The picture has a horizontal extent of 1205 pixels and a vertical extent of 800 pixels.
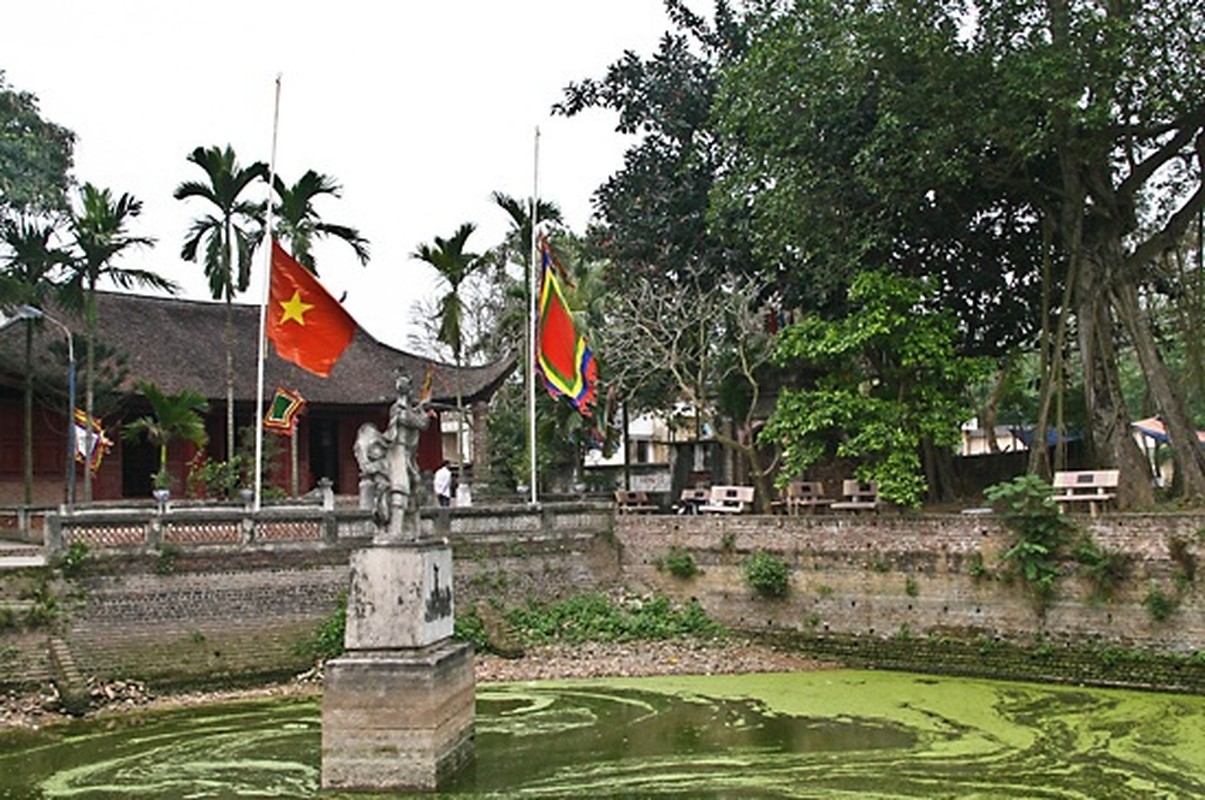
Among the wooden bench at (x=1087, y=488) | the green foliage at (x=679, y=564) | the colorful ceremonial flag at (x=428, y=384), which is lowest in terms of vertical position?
the green foliage at (x=679, y=564)

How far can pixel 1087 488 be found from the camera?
19625 millimetres

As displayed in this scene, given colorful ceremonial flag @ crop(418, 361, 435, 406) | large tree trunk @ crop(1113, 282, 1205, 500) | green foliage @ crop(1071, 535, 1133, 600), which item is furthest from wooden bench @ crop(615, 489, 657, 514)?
large tree trunk @ crop(1113, 282, 1205, 500)

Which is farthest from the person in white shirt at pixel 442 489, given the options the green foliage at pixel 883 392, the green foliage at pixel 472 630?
the green foliage at pixel 883 392

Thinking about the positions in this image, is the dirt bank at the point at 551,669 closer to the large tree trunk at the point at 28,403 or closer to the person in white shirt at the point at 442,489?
the person in white shirt at the point at 442,489

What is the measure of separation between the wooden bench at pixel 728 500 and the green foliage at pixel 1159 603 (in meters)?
7.71

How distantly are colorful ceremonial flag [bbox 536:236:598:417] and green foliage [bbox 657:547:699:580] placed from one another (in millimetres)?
3448

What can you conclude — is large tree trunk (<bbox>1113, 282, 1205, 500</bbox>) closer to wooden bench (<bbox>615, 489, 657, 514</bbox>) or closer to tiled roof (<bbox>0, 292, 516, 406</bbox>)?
wooden bench (<bbox>615, 489, 657, 514</bbox>)

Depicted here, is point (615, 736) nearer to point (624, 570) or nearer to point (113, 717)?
point (113, 717)

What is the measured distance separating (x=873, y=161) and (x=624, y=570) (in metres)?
8.61

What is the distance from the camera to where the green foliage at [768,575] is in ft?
70.9

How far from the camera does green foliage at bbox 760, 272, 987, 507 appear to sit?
21.4 meters

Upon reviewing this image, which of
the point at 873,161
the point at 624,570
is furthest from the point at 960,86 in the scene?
the point at 624,570

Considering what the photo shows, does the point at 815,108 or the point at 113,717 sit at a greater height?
the point at 815,108

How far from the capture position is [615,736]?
594 inches
